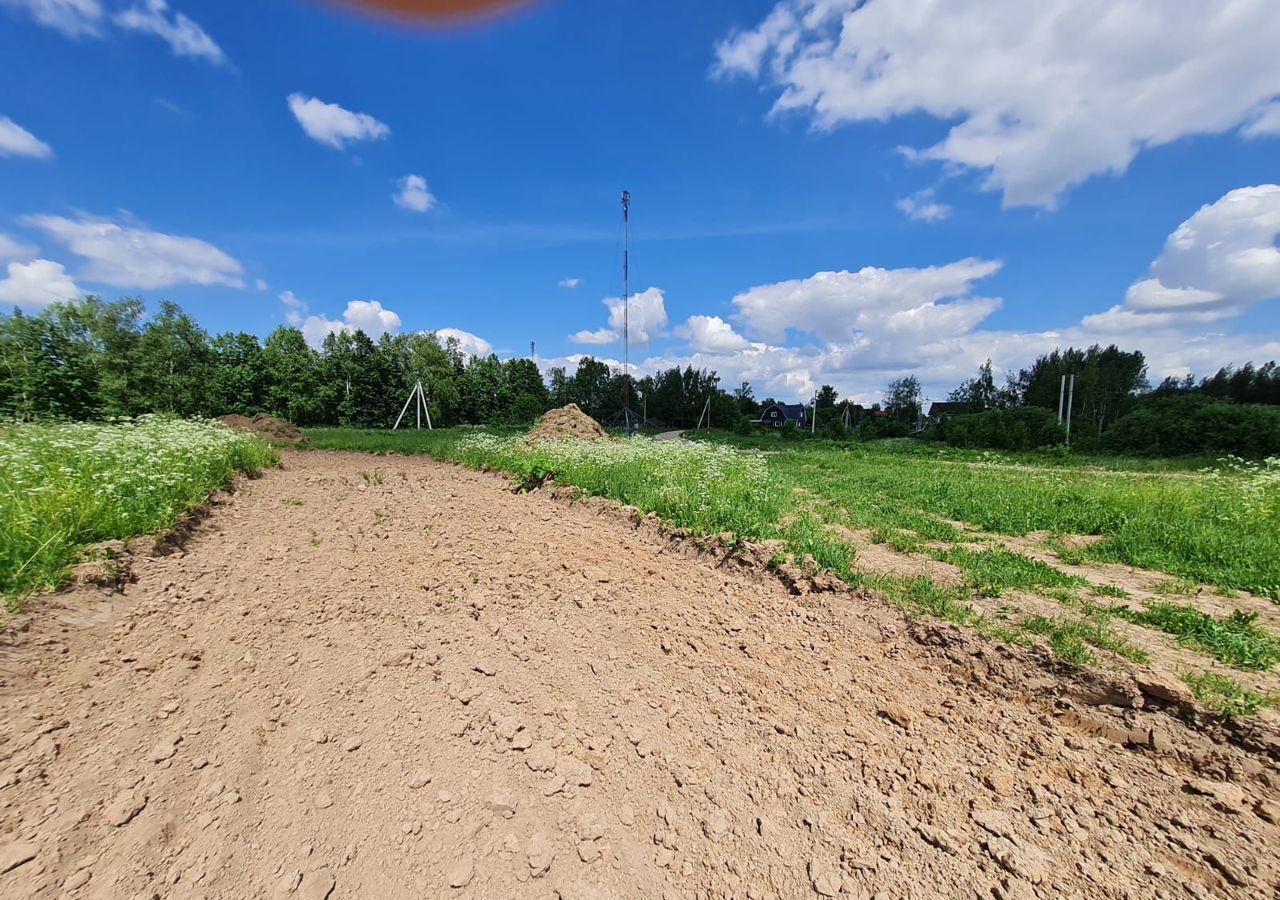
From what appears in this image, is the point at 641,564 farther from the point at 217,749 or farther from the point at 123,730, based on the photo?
the point at 123,730

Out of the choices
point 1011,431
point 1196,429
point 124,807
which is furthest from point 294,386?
point 1196,429

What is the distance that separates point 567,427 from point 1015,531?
549 inches

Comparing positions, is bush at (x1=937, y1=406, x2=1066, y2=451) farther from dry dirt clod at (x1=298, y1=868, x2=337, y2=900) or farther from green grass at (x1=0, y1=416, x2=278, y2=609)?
green grass at (x1=0, y1=416, x2=278, y2=609)

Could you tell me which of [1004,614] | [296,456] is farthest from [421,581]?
[296,456]

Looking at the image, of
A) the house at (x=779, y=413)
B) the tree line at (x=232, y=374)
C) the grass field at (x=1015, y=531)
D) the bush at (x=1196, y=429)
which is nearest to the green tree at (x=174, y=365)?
the tree line at (x=232, y=374)

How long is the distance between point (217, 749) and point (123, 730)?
549mm

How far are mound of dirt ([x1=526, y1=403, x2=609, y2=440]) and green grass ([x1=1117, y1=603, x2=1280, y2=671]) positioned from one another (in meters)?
13.9

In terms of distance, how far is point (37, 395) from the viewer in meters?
24.2

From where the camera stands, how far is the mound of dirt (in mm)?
16719

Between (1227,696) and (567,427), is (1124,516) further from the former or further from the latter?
(567,427)

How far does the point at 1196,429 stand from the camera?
20.4 m

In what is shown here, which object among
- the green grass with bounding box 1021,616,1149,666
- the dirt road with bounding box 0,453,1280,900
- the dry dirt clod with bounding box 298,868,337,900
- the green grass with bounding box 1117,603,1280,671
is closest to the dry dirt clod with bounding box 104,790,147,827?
the dirt road with bounding box 0,453,1280,900

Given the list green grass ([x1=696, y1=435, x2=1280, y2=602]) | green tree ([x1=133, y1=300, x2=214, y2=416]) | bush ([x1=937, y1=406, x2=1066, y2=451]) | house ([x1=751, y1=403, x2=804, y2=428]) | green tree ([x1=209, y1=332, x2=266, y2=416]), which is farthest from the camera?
house ([x1=751, y1=403, x2=804, y2=428])

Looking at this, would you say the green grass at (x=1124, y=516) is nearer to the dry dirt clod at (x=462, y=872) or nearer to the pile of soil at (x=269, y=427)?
the dry dirt clod at (x=462, y=872)
